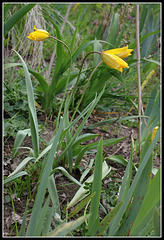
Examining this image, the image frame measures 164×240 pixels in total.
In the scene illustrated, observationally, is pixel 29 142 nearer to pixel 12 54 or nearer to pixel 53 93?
pixel 53 93

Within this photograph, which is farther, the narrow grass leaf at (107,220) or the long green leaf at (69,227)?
the narrow grass leaf at (107,220)

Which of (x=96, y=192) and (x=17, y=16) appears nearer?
(x=96, y=192)

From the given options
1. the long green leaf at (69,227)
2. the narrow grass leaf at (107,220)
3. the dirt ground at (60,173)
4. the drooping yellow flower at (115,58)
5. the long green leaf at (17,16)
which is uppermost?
the long green leaf at (17,16)

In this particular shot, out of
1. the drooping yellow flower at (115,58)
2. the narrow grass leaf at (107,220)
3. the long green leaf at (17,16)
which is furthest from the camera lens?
the long green leaf at (17,16)

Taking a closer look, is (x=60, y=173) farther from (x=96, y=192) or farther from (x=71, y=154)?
(x=96, y=192)

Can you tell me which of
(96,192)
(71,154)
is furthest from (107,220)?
(71,154)

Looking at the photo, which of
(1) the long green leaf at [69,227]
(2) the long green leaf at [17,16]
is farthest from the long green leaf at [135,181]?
(2) the long green leaf at [17,16]

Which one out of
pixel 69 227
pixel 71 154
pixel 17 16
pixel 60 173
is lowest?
pixel 60 173

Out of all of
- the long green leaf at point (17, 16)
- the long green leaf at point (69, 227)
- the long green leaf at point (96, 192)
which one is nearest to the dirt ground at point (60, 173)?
the long green leaf at point (96, 192)

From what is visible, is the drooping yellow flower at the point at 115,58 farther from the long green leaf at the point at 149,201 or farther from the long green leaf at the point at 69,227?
the long green leaf at the point at 69,227

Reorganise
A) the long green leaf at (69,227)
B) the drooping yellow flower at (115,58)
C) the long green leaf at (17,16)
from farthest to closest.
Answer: the long green leaf at (17,16)
the drooping yellow flower at (115,58)
the long green leaf at (69,227)

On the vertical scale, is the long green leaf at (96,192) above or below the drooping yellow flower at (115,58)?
below

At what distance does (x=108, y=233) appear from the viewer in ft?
2.57

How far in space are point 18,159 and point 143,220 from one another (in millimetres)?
744
